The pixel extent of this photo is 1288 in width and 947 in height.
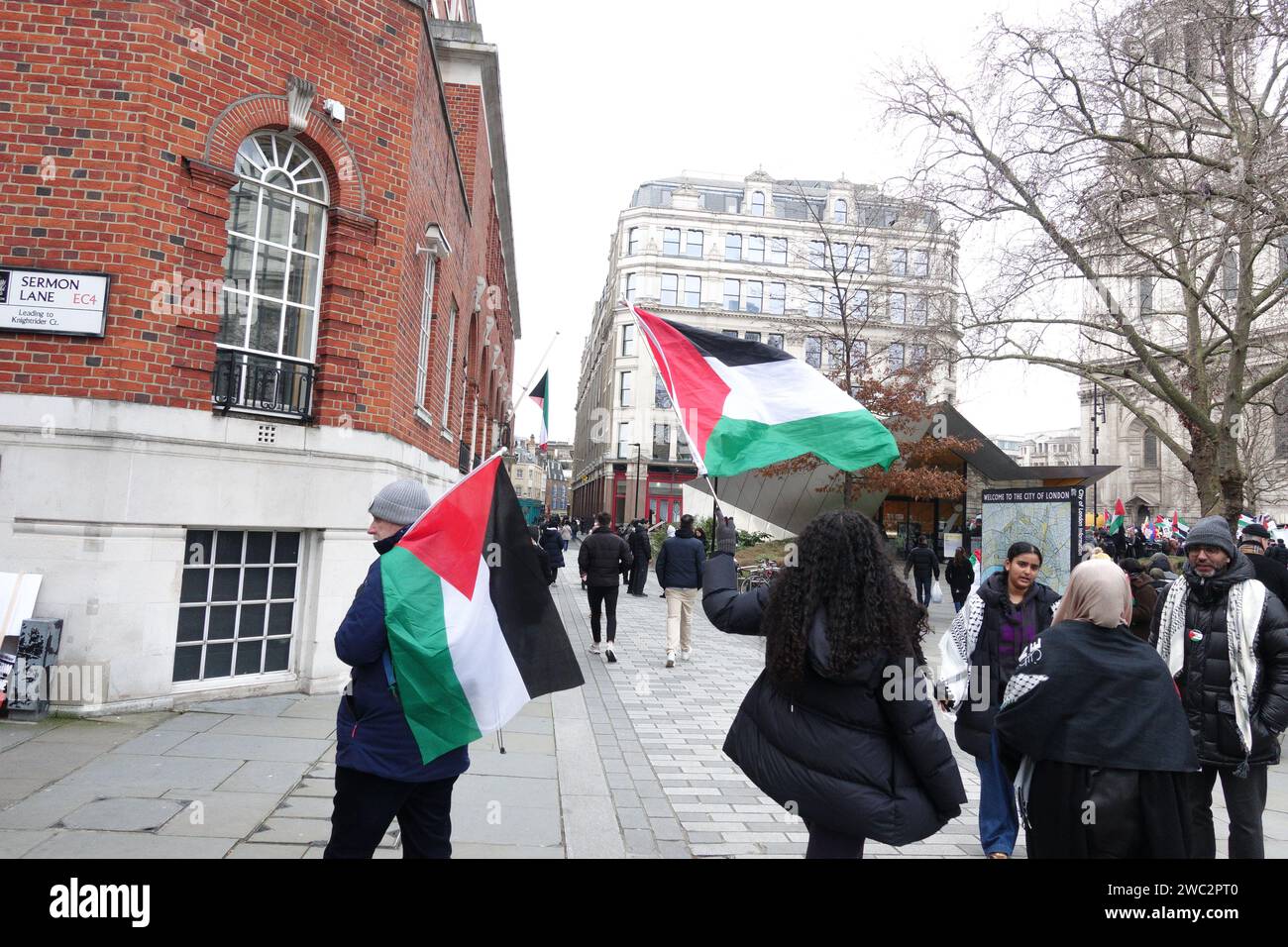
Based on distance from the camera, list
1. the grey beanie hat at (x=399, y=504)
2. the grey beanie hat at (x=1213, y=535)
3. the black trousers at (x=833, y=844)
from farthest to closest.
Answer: the grey beanie hat at (x=1213, y=535)
the grey beanie hat at (x=399, y=504)
the black trousers at (x=833, y=844)

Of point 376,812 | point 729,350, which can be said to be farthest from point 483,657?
point 729,350

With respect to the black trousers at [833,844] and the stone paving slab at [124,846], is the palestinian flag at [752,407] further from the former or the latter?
the stone paving slab at [124,846]

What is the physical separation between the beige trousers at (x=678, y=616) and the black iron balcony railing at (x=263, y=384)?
5487 mm

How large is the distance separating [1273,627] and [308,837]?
519 centimetres

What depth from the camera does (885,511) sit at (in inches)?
1489

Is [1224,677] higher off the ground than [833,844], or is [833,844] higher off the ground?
[1224,677]

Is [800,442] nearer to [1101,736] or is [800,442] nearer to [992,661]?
[1101,736]

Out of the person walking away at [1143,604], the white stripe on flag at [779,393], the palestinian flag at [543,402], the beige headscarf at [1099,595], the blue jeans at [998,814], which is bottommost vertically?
the blue jeans at [998,814]

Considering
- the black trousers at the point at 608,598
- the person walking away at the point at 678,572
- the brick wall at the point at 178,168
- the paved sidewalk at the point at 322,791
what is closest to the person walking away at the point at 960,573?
the person walking away at the point at 678,572

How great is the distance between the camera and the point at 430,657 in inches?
132

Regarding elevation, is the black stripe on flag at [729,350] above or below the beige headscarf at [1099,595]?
above

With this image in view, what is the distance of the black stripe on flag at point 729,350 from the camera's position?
4.52 m

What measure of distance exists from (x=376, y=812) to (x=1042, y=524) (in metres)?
10.7

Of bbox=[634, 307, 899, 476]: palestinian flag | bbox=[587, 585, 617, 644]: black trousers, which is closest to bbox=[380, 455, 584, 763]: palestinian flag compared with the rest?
bbox=[634, 307, 899, 476]: palestinian flag
